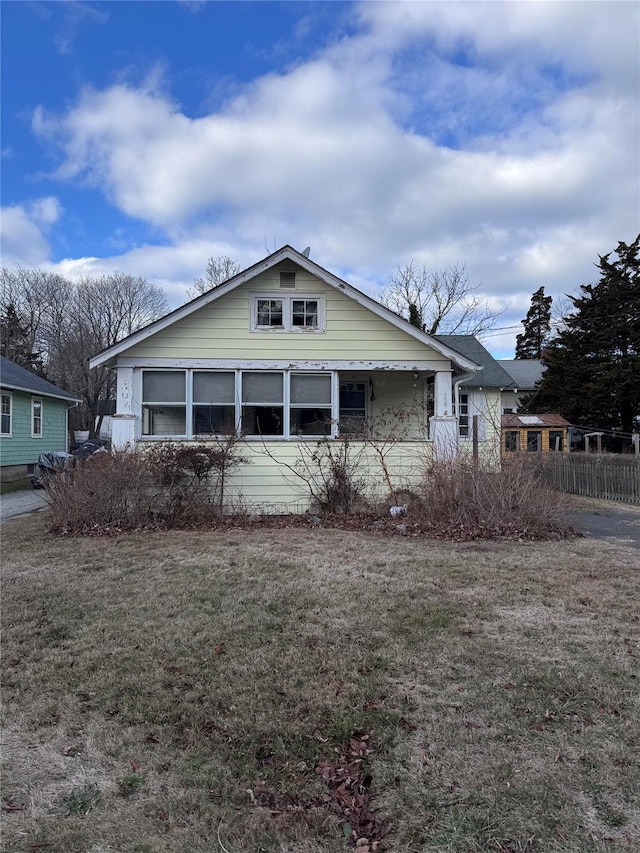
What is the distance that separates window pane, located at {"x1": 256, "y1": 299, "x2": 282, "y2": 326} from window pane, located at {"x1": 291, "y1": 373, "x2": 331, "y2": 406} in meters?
1.18

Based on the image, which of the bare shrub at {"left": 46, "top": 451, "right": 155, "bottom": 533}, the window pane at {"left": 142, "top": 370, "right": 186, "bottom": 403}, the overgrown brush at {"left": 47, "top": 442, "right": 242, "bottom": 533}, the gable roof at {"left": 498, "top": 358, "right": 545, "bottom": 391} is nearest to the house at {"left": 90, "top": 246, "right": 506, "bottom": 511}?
the window pane at {"left": 142, "top": 370, "right": 186, "bottom": 403}

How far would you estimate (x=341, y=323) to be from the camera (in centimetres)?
1152

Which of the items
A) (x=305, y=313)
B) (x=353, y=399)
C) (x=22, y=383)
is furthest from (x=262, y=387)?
(x=22, y=383)

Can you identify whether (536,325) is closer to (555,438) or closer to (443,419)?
(555,438)

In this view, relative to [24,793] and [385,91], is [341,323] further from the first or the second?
[24,793]

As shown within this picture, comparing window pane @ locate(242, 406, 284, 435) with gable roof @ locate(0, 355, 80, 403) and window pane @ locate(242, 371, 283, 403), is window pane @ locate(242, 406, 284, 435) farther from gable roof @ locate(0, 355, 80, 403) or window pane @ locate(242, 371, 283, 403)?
gable roof @ locate(0, 355, 80, 403)

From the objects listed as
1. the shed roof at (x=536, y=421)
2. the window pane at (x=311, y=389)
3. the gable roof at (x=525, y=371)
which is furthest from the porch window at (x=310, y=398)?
the gable roof at (x=525, y=371)

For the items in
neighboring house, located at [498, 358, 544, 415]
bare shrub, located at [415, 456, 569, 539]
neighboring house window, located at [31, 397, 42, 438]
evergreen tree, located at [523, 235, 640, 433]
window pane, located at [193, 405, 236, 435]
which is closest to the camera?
bare shrub, located at [415, 456, 569, 539]

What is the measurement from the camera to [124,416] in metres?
10.8

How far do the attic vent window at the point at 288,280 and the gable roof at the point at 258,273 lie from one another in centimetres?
29

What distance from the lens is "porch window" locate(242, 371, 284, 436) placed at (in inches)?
446

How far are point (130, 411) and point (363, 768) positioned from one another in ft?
30.8

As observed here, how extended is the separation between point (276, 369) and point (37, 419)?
14.7 meters

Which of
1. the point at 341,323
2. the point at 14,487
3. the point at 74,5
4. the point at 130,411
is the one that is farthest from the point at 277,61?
the point at 14,487
